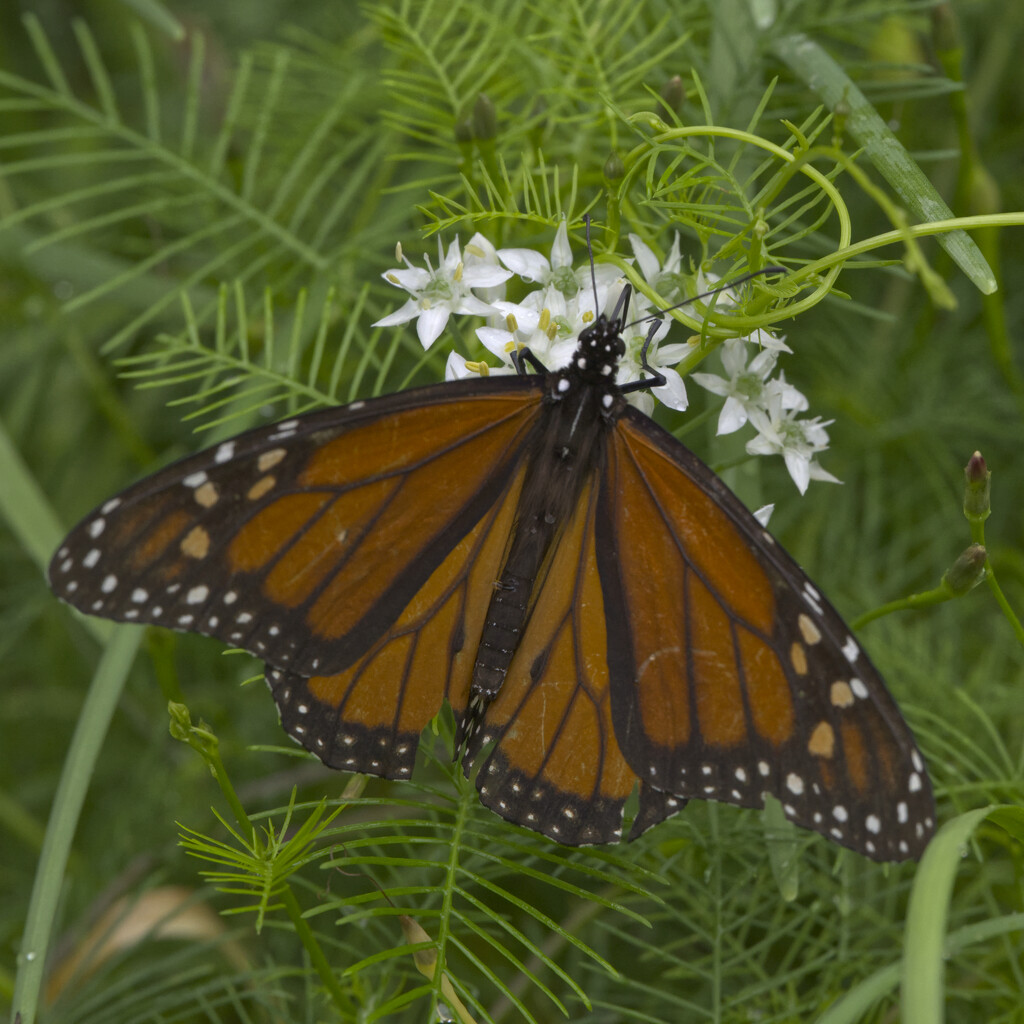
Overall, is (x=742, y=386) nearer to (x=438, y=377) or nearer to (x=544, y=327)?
(x=544, y=327)

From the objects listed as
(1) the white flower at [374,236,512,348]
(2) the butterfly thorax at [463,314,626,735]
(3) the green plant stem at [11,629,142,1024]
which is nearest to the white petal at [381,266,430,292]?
(1) the white flower at [374,236,512,348]

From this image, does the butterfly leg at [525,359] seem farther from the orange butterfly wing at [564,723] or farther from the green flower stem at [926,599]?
the green flower stem at [926,599]

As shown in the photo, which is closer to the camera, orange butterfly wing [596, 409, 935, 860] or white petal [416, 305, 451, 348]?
orange butterfly wing [596, 409, 935, 860]

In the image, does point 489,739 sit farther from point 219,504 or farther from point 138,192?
point 138,192

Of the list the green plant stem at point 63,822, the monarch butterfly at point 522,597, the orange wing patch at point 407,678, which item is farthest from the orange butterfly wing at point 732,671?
the green plant stem at point 63,822

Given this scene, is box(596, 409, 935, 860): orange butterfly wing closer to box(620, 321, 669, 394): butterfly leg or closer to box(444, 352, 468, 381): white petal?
box(620, 321, 669, 394): butterfly leg

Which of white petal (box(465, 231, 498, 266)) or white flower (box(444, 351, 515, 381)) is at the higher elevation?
white petal (box(465, 231, 498, 266))

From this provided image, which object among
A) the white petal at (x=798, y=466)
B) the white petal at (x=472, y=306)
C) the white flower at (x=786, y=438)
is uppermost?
the white petal at (x=472, y=306)

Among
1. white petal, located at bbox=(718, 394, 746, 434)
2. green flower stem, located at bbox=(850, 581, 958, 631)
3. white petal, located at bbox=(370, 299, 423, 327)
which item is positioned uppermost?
white petal, located at bbox=(370, 299, 423, 327)
